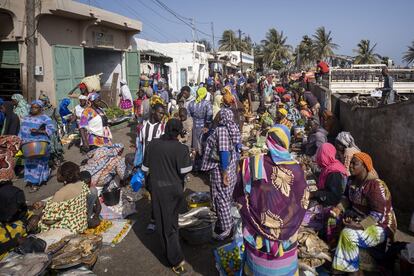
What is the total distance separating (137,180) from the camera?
252 inches

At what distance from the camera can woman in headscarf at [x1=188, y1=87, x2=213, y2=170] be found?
7.47m

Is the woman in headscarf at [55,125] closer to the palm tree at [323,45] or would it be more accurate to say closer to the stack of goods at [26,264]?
the stack of goods at [26,264]

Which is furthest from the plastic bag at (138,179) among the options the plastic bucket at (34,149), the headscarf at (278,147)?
the headscarf at (278,147)

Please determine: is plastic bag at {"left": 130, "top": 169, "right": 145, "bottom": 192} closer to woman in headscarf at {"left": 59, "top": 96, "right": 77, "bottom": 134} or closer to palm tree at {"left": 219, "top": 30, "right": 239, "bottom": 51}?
woman in headscarf at {"left": 59, "top": 96, "right": 77, "bottom": 134}

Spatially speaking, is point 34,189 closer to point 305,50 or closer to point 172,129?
point 172,129

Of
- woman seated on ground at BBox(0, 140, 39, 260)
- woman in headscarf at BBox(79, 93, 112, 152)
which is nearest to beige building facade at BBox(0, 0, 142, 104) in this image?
woman in headscarf at BBox(79, 93, 112, 152)

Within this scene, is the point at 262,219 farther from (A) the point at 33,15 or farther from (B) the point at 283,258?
(A) the point at 33,15

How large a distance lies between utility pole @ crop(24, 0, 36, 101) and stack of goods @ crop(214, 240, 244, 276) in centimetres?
900

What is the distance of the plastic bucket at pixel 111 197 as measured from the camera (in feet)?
→ 18.9

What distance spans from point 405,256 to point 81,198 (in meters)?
3.71

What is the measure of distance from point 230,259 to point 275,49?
59657 millimetres

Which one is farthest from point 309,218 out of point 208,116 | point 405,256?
point 208,116

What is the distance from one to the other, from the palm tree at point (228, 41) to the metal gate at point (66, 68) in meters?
47.5

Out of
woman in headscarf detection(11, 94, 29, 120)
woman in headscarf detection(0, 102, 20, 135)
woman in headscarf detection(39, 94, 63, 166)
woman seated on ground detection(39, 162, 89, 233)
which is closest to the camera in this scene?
woman seated on ground detection(39, 162, 89, 233)
